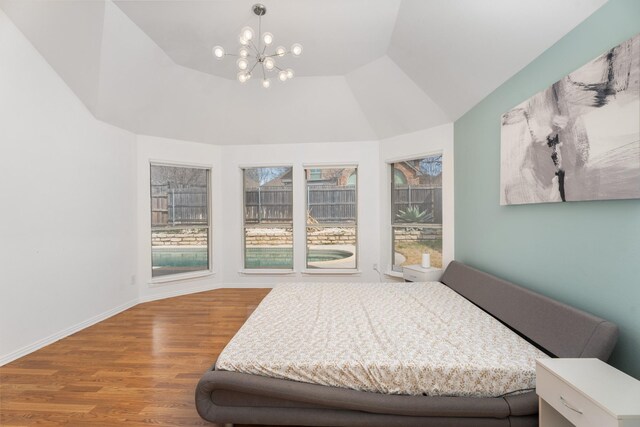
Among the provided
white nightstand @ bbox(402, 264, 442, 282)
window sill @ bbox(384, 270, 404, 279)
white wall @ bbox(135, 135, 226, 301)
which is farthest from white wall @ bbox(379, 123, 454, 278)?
white wall @ bbox(135, 135, 226, 301)

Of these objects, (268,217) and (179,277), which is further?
(268,217)

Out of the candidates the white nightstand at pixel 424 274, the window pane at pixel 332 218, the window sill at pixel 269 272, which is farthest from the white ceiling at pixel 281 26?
the window sill at pixel 269 272

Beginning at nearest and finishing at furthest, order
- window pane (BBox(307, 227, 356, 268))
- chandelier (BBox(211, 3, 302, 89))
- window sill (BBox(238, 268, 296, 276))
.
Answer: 1. chandelier (BBox(211, 3, 302, 89))
2. window sill (BBox(238, 268, 296, 276))
3. window pane (BBox(307, 227, 356, 268))

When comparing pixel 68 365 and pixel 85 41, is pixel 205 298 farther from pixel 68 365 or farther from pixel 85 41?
pixel 85 41

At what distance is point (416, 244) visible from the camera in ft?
14.7

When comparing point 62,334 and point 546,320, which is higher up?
point 546,320

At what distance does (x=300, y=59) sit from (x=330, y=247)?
2964 mm

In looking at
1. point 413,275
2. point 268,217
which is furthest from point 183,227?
point 413,275

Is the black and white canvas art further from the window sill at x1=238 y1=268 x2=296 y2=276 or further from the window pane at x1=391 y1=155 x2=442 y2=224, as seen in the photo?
the window sill at x1=238 y1=268 x2=296 y2=276

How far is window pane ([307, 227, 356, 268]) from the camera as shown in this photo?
5098mm

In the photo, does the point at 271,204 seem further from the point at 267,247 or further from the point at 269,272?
the point at 269,272

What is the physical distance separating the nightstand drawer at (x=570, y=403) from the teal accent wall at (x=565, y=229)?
58cm

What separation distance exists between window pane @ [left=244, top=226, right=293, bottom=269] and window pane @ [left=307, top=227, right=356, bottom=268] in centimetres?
40

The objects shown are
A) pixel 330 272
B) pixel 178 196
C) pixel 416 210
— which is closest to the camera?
pixel 416 210
